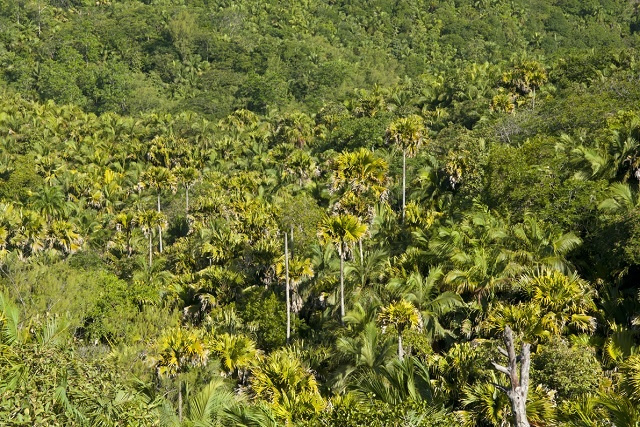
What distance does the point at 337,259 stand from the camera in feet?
94.4

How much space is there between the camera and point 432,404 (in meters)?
11.9

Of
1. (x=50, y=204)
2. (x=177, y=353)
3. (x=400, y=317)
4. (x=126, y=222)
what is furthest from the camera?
(x=50, y=204)

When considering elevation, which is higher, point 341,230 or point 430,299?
point 341,230

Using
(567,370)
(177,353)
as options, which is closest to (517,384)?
(567,370)

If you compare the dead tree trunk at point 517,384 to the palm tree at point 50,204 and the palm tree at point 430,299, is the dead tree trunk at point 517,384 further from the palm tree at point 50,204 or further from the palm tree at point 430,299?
the palm tree at point 50,204

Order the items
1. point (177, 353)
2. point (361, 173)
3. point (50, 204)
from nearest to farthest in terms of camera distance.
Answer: point (177, 353) → point (361, 173) → point (50, 204)

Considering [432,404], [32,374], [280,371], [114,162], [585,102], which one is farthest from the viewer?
[114,162]

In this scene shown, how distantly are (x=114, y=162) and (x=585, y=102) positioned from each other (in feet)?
153

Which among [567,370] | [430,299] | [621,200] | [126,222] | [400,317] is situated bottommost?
[126,222]

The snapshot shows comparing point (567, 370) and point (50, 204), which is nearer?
point (567, 370)

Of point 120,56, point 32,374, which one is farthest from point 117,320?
point 120,56

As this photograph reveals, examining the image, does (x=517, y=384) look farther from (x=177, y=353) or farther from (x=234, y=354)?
(x=234, y=354)

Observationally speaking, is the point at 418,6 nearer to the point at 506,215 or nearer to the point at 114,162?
the point at 114,162

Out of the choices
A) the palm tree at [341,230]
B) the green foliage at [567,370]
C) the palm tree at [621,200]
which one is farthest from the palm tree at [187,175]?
the green foliage at [567,370]
